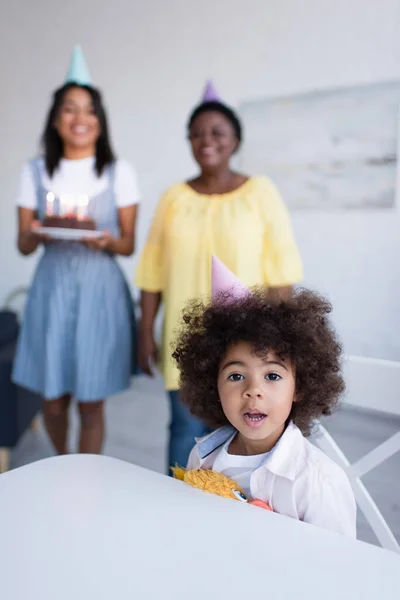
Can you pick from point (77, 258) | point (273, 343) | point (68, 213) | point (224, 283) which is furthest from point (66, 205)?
point (273, 343)

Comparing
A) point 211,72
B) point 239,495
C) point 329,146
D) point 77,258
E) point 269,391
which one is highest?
point 211,72

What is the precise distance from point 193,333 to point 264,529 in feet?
1.18

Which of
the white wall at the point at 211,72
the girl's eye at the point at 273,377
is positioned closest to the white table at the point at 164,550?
the girl's eye at the point at 273,377

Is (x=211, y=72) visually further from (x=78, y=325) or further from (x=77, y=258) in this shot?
(x=78, y=325)

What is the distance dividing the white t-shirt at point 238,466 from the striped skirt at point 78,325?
2.84ft

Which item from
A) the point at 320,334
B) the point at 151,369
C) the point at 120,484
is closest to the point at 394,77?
the point at 151,369

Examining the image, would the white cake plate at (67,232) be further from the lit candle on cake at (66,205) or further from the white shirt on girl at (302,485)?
the white shirt on girl at (302,485)

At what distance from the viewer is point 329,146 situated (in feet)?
7.76

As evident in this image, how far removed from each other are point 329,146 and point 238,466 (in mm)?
1845

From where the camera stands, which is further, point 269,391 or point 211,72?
point 211,72

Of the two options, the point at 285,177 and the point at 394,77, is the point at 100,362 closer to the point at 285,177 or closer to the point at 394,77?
the point at 285,177

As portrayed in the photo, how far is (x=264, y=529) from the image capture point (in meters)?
Result: 0.57

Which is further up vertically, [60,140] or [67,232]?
[60,140]

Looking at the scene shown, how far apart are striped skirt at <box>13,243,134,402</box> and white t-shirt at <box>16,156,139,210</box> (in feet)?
0.52
